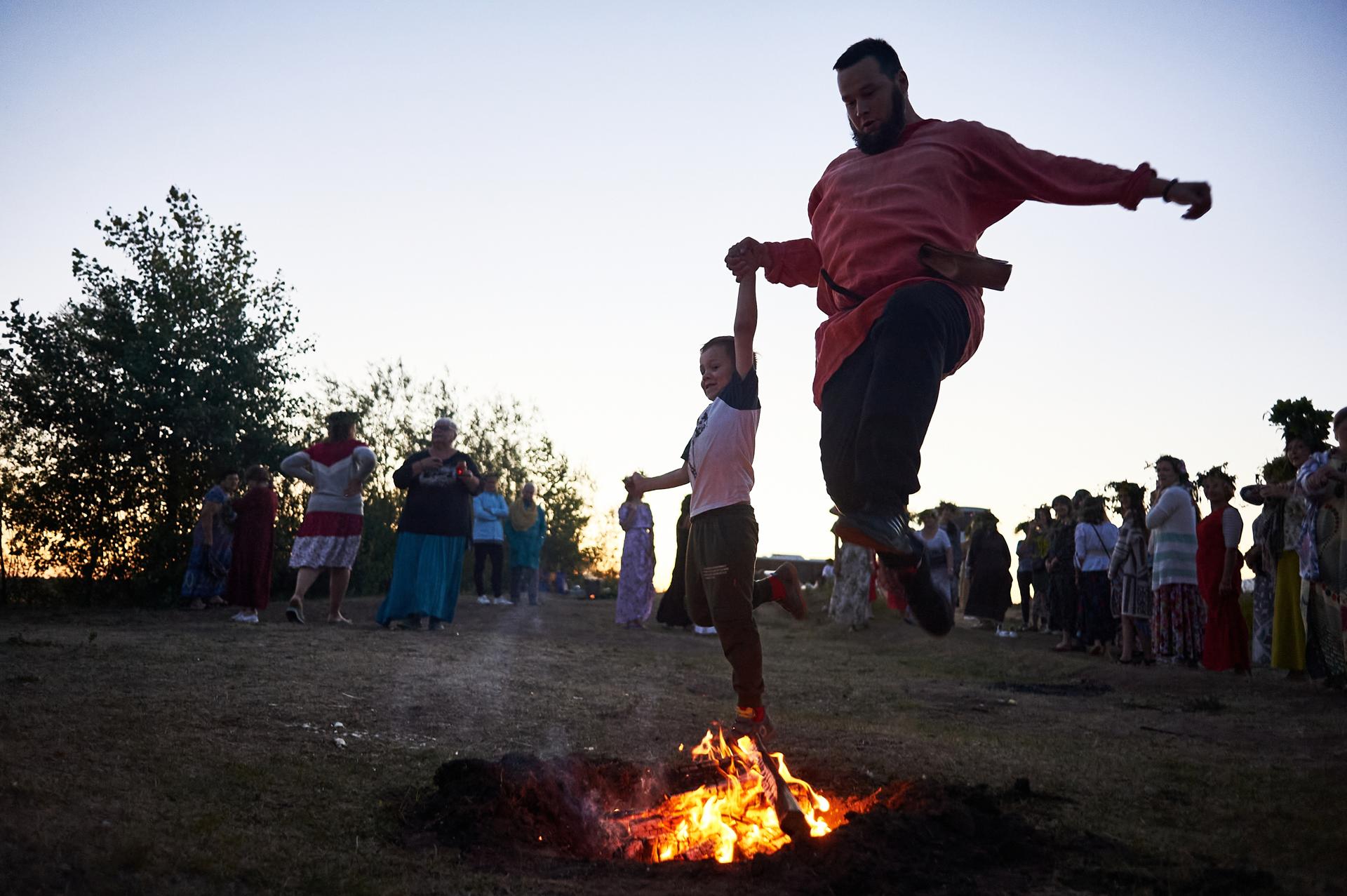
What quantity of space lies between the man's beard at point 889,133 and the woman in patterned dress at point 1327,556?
4456mm

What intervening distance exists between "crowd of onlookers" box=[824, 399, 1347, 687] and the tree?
39.9ft

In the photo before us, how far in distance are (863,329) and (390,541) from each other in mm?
→ 20803

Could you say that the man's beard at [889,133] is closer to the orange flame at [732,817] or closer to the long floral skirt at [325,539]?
the orange flame at [732,817]

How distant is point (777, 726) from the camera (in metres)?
6.01

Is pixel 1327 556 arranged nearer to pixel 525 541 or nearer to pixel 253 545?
pixel 253 545

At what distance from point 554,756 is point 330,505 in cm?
654

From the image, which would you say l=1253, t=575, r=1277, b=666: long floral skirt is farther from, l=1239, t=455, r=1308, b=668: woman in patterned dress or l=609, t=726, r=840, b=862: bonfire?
l=609, t=726, r=840, b=862: bonfire

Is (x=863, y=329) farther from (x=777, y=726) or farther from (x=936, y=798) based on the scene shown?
(x=777, y=726)

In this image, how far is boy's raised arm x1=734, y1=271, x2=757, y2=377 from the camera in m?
4.00

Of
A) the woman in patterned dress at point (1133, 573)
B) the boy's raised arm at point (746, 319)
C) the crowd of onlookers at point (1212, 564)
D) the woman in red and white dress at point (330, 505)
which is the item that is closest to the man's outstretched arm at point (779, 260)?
the boy's raised arm at point (746, 319)

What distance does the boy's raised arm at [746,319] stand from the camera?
4.00 metres

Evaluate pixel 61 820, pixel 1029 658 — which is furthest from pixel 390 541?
pixel 61 820

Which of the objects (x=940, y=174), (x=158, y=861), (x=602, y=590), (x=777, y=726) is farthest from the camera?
(x=602, y=590)

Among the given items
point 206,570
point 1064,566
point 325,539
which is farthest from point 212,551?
point 1064,566
